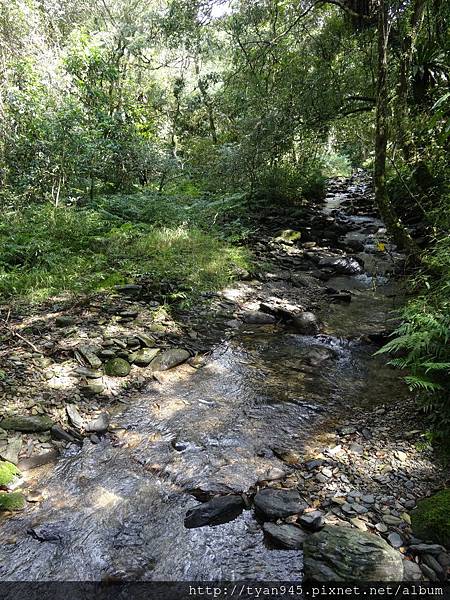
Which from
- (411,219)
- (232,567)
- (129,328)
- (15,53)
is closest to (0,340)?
(129,328)

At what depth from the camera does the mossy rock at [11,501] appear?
2910mm

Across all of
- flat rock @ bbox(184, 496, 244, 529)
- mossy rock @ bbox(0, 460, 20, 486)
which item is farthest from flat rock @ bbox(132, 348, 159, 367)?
flat rock @ bbox(184, 496, 244, 529)

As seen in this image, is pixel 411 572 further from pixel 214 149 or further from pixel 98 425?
pixel 214 149

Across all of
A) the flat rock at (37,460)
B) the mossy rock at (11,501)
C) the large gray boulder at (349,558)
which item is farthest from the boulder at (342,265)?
the mossy rock at (11,501)

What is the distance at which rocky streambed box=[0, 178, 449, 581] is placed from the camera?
8.28ft

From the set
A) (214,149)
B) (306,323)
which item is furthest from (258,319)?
(214,149)

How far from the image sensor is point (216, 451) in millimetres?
3572

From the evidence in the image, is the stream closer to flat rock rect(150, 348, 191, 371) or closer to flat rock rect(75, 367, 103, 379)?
flat rock rect(150, 348, 191, 371)

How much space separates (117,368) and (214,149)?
12.3 meters

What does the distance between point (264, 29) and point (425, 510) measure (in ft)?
42.1

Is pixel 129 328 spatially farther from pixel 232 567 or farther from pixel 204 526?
pixel 232 567

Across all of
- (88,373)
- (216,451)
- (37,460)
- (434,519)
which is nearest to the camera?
(434,519)

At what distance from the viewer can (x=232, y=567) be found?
8.21ft

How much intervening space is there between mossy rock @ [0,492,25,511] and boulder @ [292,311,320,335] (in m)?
4.35
